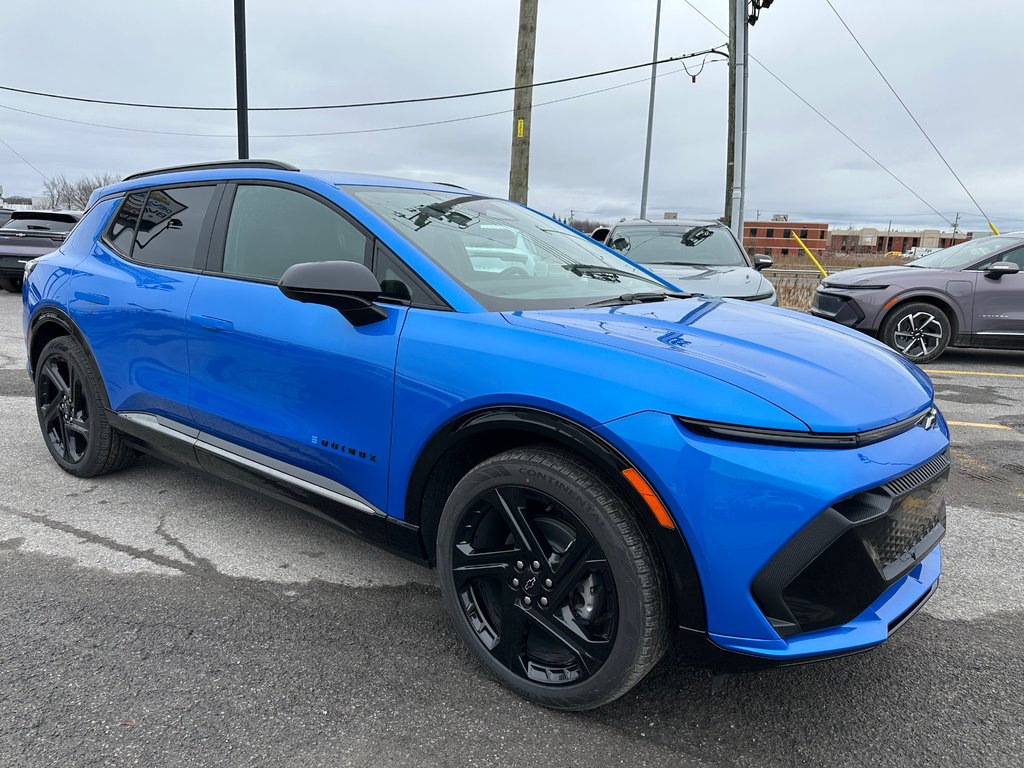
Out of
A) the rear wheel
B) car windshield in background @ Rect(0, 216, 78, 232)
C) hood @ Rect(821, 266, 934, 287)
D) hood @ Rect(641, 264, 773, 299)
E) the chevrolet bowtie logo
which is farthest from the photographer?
the rear wheel

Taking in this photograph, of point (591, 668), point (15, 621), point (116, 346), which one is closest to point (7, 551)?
point (15, 621)

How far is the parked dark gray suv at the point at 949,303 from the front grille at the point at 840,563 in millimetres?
7321

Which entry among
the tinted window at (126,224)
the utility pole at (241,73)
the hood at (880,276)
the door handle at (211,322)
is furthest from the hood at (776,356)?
the utility pole at (241,73)

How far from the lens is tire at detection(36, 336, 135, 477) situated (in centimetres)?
368

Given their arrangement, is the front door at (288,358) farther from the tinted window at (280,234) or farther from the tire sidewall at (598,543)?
the tire sidewall at (598,543)

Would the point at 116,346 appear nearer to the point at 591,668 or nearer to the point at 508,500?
the point at 508,500

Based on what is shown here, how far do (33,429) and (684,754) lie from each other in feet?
16.0

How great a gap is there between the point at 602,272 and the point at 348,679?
1.88 metres

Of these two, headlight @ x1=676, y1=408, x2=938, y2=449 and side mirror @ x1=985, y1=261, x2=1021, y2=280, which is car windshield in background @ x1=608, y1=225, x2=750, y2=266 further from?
headlight @ x1=676, y1=408, x2=938, y2=449

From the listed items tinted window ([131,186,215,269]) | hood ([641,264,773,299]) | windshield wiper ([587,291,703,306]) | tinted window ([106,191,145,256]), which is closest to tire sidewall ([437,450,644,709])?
windshield wiper ([587,291,703,306])

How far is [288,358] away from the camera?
259 centimetres

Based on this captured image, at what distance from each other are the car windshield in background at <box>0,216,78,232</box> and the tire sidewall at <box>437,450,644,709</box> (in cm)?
1359

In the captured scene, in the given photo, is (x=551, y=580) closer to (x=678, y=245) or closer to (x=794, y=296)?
(x=678, y=245)

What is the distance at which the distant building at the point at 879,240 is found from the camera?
385 ft
